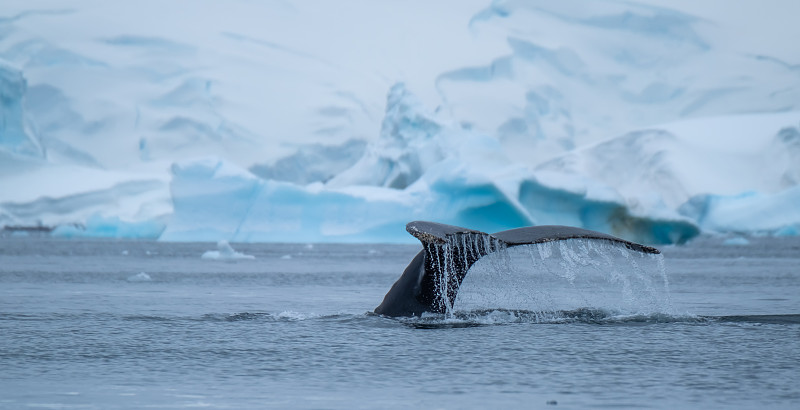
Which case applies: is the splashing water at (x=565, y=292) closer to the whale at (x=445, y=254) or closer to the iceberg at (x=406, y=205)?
the whale at (x=445, y=254)

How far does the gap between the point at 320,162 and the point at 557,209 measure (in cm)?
5055

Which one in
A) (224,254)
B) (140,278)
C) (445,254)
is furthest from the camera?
(224,254)

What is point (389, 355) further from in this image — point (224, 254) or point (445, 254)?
point (224, 254)

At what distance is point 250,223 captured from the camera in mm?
45844

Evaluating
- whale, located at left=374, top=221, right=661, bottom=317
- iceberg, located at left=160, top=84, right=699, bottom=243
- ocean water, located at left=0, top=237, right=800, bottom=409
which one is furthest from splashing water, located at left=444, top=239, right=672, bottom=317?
iceberg, located at left=160, top=84, right=699, bottom=243

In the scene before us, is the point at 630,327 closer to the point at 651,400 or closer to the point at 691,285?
the point at 651,400

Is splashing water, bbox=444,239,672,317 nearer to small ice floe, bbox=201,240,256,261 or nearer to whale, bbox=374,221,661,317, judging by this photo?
whale, bbox=374,221,661,317

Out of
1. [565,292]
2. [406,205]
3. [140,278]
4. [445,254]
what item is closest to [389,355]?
[445,254]

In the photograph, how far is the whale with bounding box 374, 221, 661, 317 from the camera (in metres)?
9.02

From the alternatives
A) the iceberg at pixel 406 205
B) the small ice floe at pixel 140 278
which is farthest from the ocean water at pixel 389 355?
the iceberg at pixel 406 205

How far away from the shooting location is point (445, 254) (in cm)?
966

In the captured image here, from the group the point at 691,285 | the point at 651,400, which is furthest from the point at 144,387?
the point at 691,285

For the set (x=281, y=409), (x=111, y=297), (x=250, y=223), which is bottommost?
(x=281, y=409)

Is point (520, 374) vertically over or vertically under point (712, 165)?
under
